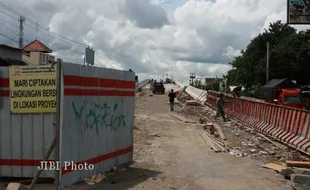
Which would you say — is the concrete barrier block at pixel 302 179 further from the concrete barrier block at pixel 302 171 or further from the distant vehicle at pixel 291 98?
the distant vehicle at pixel 291 98

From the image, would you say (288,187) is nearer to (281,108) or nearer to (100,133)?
(100,133)

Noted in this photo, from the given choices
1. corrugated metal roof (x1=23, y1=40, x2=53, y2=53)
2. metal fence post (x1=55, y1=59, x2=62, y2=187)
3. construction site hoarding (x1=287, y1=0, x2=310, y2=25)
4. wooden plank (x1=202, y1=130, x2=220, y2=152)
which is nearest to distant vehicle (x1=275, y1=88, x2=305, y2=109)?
construction site hoarding (x1=287, y1=0, x2=310, y2=25)

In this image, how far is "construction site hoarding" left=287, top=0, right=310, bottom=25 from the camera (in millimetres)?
23047

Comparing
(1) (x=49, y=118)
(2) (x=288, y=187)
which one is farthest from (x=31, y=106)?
(2) (x=288, y=187)

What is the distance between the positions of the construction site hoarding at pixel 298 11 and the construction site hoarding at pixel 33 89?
716 inches

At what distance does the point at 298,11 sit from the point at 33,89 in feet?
62.8

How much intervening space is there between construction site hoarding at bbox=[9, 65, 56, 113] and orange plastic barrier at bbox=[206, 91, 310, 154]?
7.97m

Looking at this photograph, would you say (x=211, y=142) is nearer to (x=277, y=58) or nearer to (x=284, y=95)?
(x=284, y=95)

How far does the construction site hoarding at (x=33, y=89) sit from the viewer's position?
7.75 metres

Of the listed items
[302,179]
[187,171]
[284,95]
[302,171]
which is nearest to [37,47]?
[284,95]

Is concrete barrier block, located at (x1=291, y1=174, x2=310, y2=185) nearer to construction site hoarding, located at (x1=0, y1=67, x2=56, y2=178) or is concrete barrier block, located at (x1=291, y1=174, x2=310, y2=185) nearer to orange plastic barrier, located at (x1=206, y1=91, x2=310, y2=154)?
orange plastic barrier, located at (x1=206, y1=91, x2=310, y2=154)

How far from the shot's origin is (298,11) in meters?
23.4

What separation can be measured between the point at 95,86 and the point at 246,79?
58376 millimetres

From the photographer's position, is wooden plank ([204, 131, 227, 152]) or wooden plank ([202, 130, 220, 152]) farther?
wooden plank ([204, 131, 227, 152])
